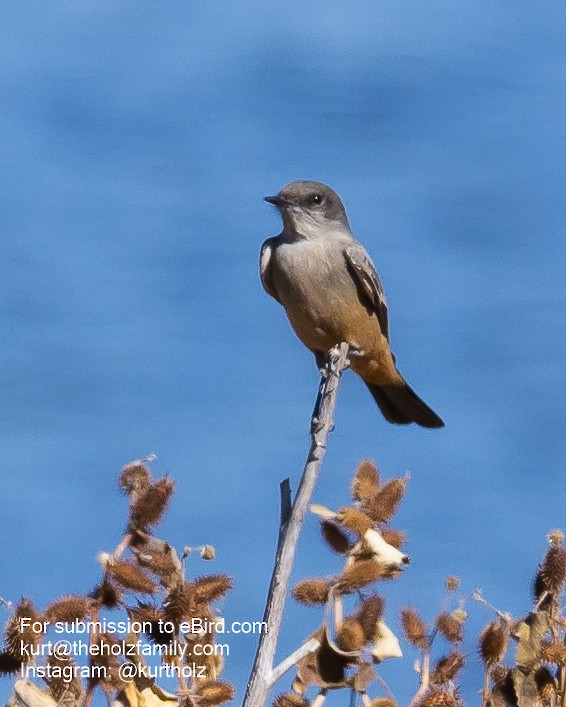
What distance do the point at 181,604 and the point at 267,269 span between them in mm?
4523

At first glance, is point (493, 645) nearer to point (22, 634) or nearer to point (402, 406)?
point (22, 634)

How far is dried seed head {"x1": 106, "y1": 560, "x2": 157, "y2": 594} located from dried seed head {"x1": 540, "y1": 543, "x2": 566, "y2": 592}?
1001 millimetres

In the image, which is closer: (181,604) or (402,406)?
(181,604)

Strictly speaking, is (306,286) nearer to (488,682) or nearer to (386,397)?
(386,397)

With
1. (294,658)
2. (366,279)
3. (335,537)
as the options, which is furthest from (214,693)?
(366,279)

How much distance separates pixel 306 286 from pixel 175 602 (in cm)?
408

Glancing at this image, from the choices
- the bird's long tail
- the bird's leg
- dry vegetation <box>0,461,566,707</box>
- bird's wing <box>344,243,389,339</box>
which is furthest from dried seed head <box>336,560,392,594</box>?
the bird's long tail

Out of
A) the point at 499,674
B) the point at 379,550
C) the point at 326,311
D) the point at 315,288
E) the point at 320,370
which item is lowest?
the point at 499,674

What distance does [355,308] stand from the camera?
6699 mm

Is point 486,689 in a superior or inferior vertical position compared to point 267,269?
inferior

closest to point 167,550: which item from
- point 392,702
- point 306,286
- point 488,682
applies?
point 392,702

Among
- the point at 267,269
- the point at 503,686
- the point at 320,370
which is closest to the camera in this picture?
the point at 503,686

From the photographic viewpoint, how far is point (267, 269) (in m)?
7.11

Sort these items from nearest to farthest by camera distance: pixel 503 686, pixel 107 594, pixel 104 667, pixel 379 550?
pixel 104 667 → pixel 107 594 → pixel 379 550 → pixel 503 686
